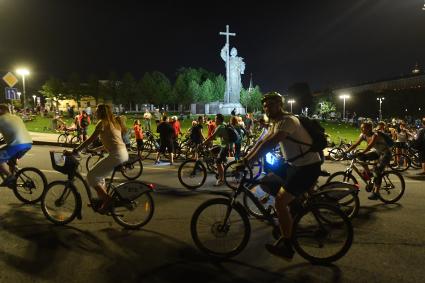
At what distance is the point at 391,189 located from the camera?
27.6 ft

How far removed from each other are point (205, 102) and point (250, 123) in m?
49.8

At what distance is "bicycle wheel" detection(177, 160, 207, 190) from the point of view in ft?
32.9

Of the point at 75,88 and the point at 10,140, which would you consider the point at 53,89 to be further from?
the point at 10,140

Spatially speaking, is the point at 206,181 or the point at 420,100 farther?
the point at 420,100

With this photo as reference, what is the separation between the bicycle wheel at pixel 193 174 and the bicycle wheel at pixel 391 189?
4038mm

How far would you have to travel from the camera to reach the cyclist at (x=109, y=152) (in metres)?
6.20

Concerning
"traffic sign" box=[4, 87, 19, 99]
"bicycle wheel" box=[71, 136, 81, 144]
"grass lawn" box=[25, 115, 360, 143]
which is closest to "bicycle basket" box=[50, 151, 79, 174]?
"bicycle wheel" box=[71, 136, 81, 144]

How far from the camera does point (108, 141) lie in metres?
6.24

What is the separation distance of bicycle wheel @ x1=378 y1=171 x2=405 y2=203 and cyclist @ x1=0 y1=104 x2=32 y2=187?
7.10 meters

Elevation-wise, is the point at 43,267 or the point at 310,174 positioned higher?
the point at 310,174

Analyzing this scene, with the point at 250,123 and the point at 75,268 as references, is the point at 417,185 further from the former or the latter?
the point at 250,123

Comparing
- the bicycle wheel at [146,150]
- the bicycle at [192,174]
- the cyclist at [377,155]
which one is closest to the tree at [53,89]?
the bicycle wheel at [146,150]

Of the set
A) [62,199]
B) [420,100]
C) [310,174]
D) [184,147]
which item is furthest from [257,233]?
[420,100]

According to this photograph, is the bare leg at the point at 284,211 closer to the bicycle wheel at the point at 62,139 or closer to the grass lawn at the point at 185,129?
the bicycle wheel at the point at 62,139
